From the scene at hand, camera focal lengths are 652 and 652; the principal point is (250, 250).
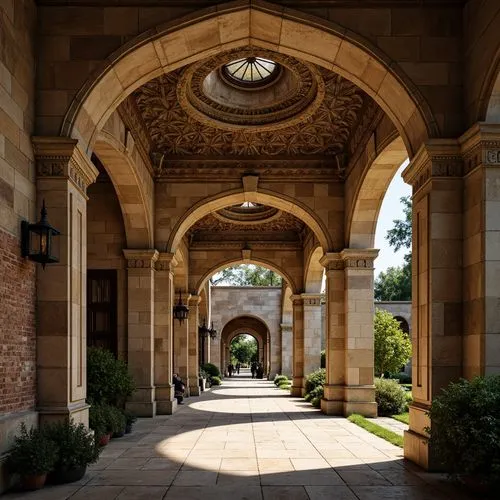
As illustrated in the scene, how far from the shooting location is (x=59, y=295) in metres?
8.08

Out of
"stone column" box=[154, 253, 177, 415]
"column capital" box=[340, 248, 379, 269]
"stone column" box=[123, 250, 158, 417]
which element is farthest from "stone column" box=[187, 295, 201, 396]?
"column capital" box=[340, 248, 379, 269]

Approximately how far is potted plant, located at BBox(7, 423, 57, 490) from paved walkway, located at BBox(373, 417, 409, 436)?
275 inches

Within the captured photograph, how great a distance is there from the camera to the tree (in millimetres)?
22781

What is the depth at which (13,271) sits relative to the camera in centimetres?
731

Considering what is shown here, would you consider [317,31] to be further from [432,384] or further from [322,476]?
[322,476]

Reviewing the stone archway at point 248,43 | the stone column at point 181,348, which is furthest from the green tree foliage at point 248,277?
the stone archway at point 248,43

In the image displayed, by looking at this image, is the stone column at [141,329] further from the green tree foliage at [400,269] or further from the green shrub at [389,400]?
the green tree foliage at [400,269]

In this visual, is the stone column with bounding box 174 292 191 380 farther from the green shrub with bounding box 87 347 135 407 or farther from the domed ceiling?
the green shrub with bounding box 87 347 135 407

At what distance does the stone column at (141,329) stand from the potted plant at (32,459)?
7724 millimetres

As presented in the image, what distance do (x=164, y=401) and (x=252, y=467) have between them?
7876 millimetres

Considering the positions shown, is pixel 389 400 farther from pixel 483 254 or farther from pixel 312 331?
pixel 483 254

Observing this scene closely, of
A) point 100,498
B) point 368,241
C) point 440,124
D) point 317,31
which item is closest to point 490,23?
point 440,124

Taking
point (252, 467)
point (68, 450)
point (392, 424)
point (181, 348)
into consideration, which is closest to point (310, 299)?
point (181, 348)

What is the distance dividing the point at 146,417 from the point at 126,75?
29.1 ft
